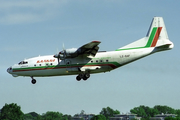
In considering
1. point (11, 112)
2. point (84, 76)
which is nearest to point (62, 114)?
point (11, 112)

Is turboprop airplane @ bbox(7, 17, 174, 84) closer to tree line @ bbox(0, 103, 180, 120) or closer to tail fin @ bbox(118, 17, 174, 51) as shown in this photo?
tail fin @ bbox(118, 17, 174, 51)

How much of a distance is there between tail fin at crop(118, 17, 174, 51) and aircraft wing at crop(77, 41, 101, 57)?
376 centimetres

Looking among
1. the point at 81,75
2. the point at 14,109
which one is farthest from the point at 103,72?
the point at 14,109

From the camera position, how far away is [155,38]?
146 ft

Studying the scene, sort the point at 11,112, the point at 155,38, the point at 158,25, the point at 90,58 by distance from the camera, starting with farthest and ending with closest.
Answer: the point at 11,112
the point at 158,25
the point at 155,38
the point at 90,58

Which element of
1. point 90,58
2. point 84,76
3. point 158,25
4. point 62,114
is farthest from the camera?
point 62,114

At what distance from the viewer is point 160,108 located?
152 m

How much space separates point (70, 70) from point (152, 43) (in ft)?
33.7

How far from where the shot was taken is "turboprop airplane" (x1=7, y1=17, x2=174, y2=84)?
42.6 meters

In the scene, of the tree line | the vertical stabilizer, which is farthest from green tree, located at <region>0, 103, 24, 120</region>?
the vertical stabilizer

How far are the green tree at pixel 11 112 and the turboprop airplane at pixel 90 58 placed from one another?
156 ft

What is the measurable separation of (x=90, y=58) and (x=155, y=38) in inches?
327

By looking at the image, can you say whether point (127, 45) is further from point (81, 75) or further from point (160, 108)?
point (160, 108)

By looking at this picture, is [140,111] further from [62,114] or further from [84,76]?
[84,76]
